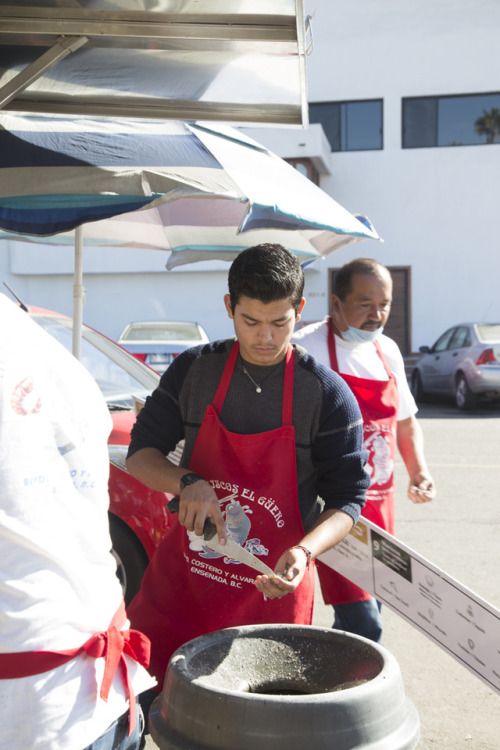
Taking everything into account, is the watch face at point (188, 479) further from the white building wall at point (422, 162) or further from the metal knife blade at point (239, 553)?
the white building wall at point (422, 162)

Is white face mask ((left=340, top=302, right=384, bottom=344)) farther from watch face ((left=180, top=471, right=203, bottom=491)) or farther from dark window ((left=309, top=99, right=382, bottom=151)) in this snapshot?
dark window ((left=309, top=99, right=382, bottom=151))

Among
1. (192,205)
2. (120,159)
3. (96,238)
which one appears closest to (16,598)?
(120,159)

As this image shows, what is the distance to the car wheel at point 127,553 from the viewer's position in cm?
400

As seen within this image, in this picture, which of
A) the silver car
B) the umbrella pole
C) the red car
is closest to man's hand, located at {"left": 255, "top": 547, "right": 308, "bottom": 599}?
the red car

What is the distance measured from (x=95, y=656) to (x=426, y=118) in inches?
882

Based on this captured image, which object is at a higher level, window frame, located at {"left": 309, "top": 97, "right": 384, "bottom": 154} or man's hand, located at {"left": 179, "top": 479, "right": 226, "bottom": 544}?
window frame, located at {"left": 309, "top": 97, "right": 384, "bottom": 154}

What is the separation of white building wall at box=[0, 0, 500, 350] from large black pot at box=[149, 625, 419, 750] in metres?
19.9

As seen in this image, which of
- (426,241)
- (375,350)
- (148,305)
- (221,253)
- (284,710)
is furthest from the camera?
(148,305)

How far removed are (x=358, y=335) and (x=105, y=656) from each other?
2.10 meters

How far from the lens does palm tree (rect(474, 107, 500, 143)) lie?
21.6m

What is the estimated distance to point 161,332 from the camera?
1373 centimetres

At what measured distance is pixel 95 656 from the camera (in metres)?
1.40

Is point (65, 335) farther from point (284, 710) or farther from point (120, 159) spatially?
point (284, 710)

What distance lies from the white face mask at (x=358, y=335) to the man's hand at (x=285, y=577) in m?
Answer: 1.50
